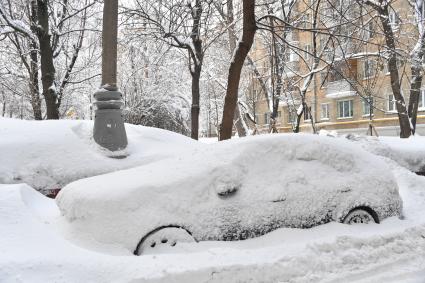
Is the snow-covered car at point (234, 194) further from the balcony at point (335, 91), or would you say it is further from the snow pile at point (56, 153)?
the balcony at point (335, 91)

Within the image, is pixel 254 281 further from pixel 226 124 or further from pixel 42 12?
pixel 42 12

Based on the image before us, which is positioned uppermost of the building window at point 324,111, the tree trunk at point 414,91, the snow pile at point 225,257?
the building window at point 324,111

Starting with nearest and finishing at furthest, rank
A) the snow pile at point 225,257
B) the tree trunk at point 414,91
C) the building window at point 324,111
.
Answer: the snow pile at point 225,257, the tree trunk at point 414,91, the building window at point 324,111

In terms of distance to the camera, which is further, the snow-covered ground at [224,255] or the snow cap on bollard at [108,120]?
the snow cap on bollard at [108,120]

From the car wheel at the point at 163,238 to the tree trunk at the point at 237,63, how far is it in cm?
570

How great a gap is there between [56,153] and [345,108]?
2988cm

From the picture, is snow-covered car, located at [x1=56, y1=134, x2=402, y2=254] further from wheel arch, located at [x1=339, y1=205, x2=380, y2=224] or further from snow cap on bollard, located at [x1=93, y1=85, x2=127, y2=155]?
snow cap on bollard, located at [x1=93, y1=85, x2=127, y2=155]

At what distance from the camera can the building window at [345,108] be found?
33.8 m

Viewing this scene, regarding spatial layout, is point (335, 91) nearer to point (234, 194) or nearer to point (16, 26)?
point (16, 26)

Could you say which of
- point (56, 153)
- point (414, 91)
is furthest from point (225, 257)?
point (414, 91)

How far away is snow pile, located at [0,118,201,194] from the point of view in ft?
22.6

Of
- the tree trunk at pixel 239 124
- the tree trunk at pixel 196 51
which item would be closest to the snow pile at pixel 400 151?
the tree trunk at pixel 196 51

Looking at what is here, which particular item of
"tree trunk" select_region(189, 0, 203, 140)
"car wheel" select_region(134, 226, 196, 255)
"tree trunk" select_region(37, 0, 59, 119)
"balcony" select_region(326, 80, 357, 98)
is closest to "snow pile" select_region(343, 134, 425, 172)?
"tree trunk" select_region(189, 0, 203, 140)

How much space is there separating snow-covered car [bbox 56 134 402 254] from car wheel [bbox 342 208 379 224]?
12 mm
